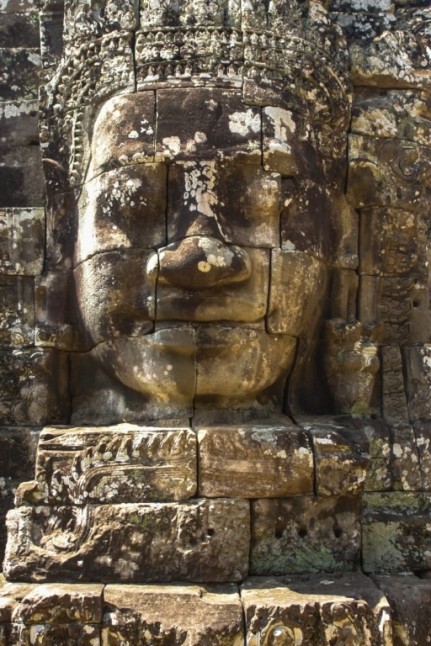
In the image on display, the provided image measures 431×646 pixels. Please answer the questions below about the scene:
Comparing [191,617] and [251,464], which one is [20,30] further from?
[191,617]

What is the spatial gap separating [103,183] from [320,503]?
2.36 m

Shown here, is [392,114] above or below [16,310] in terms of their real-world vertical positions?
above

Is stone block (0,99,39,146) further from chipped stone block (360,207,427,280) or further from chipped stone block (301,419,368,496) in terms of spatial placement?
chipped stone block (301,419,368,496)

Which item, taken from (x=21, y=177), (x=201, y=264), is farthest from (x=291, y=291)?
(x=21, y=177)

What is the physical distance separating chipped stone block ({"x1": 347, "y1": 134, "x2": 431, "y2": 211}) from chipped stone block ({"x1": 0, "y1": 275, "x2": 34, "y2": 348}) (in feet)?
7.47

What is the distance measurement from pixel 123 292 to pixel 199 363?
2.09 ft

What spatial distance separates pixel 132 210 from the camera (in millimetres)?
5488

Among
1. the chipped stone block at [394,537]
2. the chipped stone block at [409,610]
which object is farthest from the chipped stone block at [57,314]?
the chipped stone block at [409,610]

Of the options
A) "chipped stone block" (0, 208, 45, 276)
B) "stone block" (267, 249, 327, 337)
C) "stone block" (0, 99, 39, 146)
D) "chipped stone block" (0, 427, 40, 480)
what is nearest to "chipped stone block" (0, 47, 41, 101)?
"stone block" (0, 99, 39, 146)

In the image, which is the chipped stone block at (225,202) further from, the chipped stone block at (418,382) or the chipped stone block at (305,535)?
the chipped stone block at (305,535)

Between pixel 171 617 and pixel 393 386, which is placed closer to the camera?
pixel 171 617

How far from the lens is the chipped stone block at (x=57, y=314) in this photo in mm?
5785

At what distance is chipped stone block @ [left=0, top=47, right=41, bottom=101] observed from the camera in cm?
637

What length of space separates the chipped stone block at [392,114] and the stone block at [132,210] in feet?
5.06
